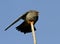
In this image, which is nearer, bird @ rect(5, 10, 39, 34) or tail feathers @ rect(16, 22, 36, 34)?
bird @ rect(5, 10, 39, 34)

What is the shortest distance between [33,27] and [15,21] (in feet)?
3.10

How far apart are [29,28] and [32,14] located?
0.73 meters

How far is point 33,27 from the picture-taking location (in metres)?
64.4

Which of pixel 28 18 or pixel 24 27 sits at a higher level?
pixel 28 18

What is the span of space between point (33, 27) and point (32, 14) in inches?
27.2

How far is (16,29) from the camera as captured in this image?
2559 inches

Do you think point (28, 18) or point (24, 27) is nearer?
point (28, 18)

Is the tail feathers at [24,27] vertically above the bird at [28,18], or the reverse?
the bird at [28,18]

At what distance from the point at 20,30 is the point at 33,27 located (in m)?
0.87

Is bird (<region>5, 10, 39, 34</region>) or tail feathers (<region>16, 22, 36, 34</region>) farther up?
bird (<region>5, 10, 39, 34</region>)

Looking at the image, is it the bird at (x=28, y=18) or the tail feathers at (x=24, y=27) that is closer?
the bird at (x=28, y=18)

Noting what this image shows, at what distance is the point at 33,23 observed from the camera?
6469cm

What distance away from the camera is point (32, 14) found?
64.7 meters

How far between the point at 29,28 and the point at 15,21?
2.74ft
